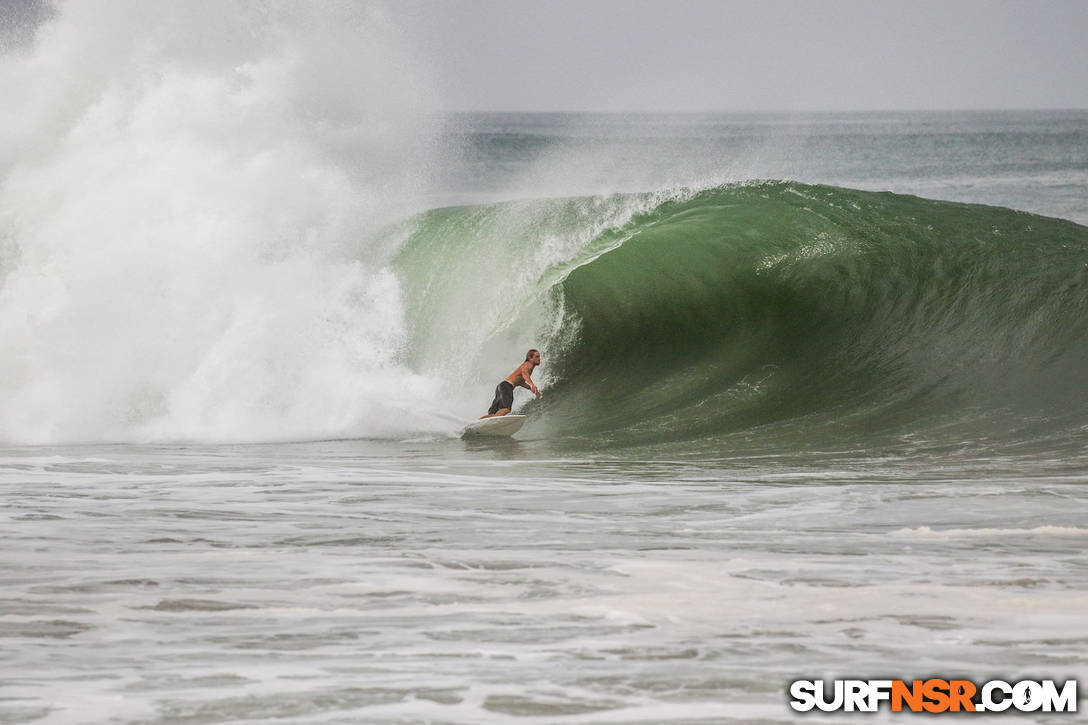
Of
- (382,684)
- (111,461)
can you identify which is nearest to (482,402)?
(111,461)

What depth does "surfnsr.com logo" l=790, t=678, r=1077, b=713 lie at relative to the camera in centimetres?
369

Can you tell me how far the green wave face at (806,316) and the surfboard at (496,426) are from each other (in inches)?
22.2

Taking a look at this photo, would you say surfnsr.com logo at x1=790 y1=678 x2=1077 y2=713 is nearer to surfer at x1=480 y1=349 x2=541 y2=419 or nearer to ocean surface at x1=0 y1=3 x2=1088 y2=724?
ocean surface at x1=0 y1=3 x2=1088 y2=724

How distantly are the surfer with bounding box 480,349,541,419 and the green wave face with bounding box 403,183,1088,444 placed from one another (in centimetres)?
43

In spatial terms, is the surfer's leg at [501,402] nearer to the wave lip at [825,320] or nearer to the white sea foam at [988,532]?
the wave lip at [825,320]

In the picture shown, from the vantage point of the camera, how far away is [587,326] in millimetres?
11750

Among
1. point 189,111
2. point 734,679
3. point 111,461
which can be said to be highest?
point 189,111

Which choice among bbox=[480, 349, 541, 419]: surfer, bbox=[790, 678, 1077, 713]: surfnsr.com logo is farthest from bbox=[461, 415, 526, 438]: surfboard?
bbox=[790, 678, 1077, 713]: surfnsr.com logo

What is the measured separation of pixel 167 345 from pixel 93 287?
1.13m

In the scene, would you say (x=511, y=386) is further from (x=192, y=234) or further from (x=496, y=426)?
(x=192, y=234)

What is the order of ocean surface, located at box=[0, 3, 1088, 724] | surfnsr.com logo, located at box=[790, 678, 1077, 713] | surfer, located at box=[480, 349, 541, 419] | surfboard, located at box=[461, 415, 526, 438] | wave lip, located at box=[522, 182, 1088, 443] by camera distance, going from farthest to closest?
1. surfer, located at box=[480, 349, 541, 419]
2. wave lip, located at box=[522, 182, 1088, 443]
3. surfboard, located at box=[461, 415, 526, 438]
4. ocean surface, located at box=[0, 3, 1088, 724]
5. surfnsr.com logo, located at box=[790, 678, 1077, 713]

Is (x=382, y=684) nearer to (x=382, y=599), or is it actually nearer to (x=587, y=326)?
(x=382, y=599)

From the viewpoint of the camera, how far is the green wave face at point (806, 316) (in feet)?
31.1

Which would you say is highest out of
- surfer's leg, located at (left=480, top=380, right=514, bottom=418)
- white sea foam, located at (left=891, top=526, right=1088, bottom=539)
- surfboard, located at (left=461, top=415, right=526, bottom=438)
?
surfer's leg, located at (left=480, top=380, right=514, bottom=418)
